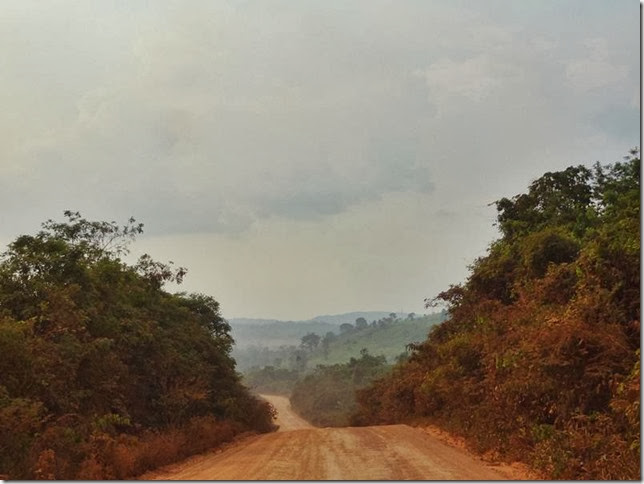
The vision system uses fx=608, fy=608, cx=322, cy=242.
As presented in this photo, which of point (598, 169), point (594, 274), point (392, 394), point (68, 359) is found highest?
point (598, 169)

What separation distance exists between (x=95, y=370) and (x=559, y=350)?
13369mm

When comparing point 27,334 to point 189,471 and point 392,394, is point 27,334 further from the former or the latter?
point 392,394

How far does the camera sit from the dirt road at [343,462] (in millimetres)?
12859

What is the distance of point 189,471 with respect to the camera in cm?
1563

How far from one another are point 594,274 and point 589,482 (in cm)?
567

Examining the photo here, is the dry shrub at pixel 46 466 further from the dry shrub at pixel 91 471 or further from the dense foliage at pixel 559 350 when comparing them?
the dense foliage at pixel 559 350

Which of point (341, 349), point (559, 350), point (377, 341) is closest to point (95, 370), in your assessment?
point (559, 350)

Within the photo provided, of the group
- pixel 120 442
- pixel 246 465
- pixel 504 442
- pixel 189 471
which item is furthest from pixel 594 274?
pixel 120 442

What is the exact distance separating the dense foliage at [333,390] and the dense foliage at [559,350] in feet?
138

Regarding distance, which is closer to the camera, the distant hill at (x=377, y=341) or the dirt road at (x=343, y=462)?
the dirt road at (x=343, y=462)

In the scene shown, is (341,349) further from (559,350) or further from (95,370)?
(559,350)

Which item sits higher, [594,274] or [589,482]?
[594,274]

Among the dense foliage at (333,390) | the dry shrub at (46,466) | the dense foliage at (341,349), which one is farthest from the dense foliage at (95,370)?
the dense foliage at (341,349)

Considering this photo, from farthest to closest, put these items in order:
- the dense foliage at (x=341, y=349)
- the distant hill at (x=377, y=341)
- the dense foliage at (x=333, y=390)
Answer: the distant hill at (x=377, y=341) → the dense foliage at (x=341, y=349) → the dense foliage at (x=333, y=390)
